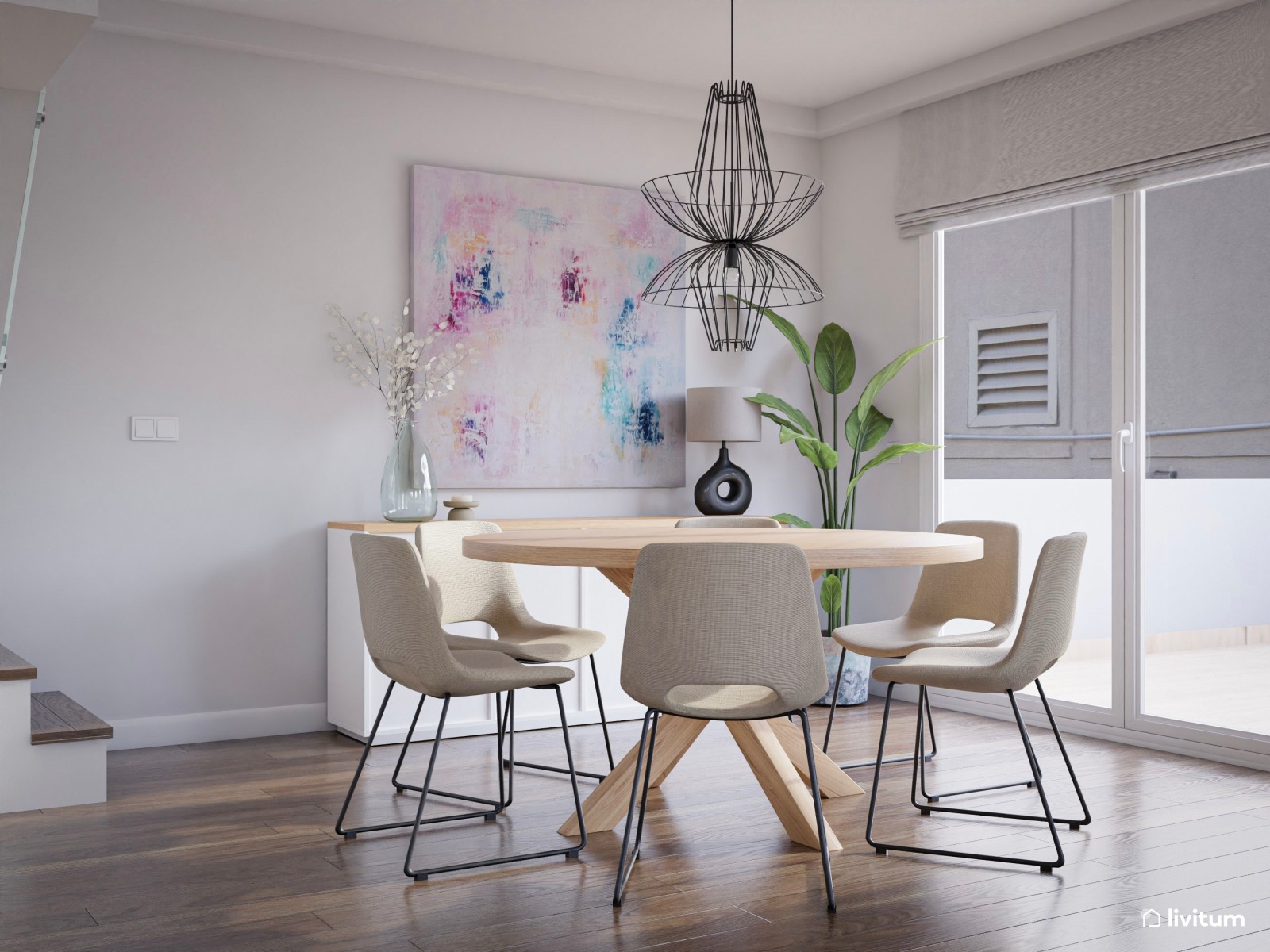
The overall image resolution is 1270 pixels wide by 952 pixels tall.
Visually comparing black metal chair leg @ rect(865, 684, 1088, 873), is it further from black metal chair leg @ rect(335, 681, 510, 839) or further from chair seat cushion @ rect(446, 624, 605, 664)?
black metal chair leg @ rect(335, 681, 510, 839)

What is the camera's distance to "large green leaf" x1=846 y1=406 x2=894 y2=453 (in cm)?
526

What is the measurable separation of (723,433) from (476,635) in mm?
1402

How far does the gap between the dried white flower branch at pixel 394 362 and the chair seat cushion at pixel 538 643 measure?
4.01 ft

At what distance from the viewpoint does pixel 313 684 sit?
4594 millimetres

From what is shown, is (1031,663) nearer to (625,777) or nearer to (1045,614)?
(1045,614)

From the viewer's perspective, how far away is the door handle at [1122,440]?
4.37 m

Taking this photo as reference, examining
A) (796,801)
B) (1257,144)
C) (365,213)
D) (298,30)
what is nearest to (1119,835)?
(796,801)

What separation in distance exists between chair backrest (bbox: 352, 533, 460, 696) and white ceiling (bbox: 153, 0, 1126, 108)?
2.36 meters

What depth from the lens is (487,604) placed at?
3723mm

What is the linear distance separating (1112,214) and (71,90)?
3.80 metres

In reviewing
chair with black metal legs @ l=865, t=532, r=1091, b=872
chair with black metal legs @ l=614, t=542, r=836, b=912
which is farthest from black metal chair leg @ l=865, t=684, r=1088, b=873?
chair with black metal legs @ l=614, t=542, r=836, b=912

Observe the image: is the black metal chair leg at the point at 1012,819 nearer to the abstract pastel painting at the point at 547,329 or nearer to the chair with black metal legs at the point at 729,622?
the chair with black metal legs at the point at 729,622

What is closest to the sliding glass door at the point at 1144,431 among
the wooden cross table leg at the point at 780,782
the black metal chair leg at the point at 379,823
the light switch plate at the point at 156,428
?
the wooden cross table leg at the point at 780,782

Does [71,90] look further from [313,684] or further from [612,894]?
[612,894]
